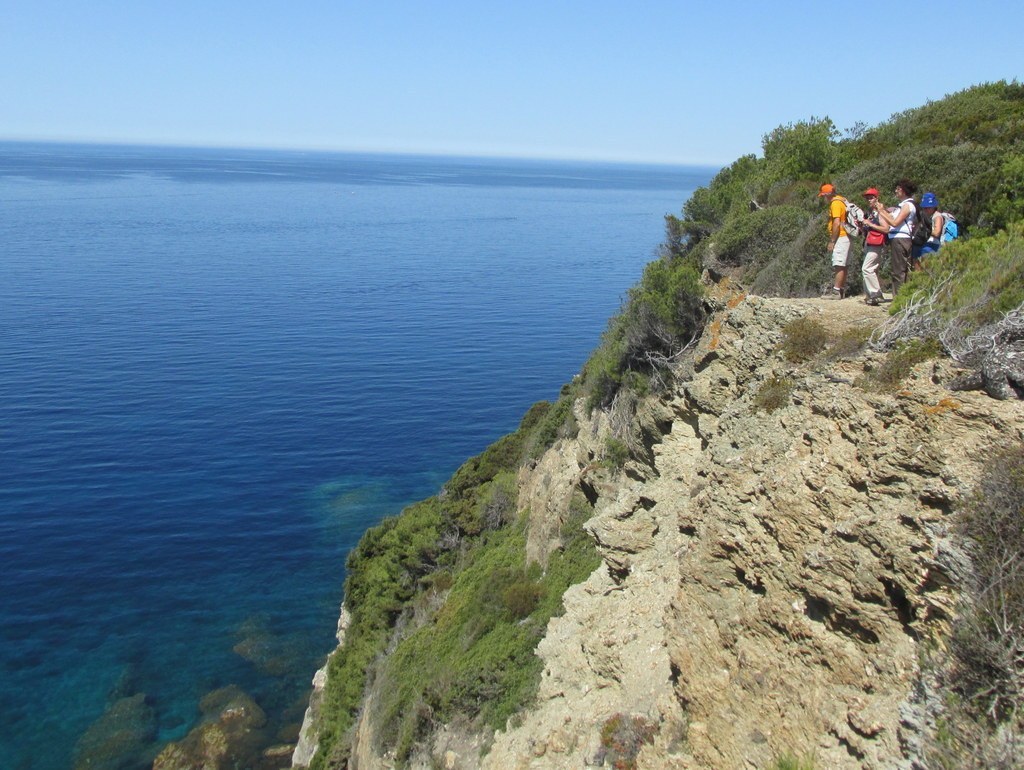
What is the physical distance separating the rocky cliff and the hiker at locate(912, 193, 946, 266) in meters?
1.46

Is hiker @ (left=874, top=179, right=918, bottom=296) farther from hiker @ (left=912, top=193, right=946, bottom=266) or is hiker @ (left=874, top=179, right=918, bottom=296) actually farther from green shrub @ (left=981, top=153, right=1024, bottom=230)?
green shrub @ (left=981, top=153, right=1024, bottom=230)

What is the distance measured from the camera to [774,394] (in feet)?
33.5

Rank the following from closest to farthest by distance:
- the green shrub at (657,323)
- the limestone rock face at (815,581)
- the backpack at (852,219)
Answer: the limestone rock face at (815,581) < the backpack at (852,219) < the green shrub at (657,323)

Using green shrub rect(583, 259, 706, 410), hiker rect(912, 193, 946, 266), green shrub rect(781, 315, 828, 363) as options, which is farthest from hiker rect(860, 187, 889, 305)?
green shrub rect(583, 259, 706, 410)

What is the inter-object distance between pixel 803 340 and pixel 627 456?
22.1ft

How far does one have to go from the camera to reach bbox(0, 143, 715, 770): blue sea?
24.6 meters

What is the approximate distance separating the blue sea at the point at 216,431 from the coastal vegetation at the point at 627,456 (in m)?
6.10

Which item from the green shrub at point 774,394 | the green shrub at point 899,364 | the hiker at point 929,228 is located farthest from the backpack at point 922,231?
the green shrub at point 899,364

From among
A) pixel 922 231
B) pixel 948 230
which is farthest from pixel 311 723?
pixel 948 230

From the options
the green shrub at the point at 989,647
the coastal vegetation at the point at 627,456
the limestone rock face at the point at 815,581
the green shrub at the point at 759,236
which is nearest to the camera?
A: the green shrub at the point at 989,647

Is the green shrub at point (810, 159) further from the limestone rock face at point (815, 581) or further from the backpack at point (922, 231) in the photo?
the limestone rock face at point (815, 581)

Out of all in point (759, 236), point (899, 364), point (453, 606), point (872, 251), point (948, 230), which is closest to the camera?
point (899, 364)

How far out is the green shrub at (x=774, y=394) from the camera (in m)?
10.0

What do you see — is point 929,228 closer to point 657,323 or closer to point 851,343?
point 851,343
